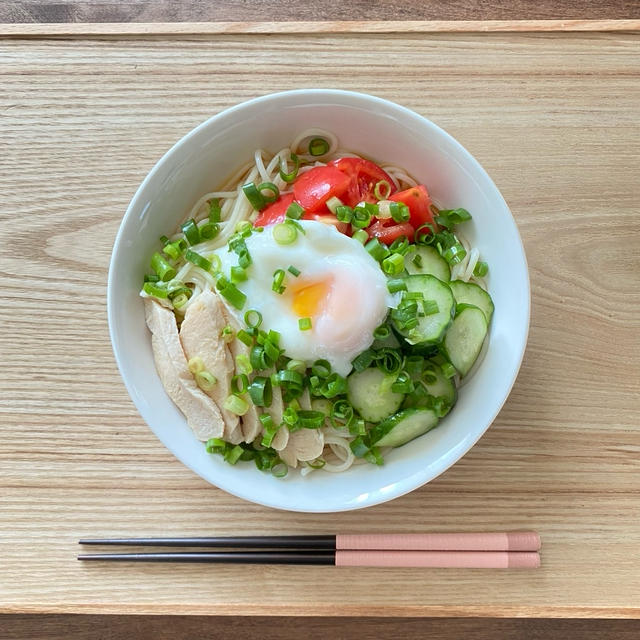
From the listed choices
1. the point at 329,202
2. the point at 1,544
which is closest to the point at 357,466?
the point at 329,202

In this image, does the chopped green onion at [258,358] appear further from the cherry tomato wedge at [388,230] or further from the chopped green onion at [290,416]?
the cherry tomato wedge at [388,230]

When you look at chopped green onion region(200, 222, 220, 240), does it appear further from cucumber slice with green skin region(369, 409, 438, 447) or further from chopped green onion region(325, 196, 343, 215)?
cucumber slice with green skin region(369, 409, 438, 447)

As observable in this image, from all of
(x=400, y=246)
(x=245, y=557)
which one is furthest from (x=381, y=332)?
(x=245, y=557)

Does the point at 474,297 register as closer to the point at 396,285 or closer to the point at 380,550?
the point at 396,285

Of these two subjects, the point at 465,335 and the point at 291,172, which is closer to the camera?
the point at 465,335

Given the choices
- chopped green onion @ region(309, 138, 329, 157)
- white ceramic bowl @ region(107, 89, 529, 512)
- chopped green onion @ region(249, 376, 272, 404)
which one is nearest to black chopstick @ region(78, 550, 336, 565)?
white ceramic bowl @ region(107, 89, 529, 512)

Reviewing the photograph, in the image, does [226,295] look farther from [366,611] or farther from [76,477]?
[366,611]
